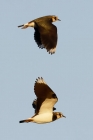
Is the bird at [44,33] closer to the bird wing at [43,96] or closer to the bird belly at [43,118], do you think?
the bird wing at [43,96]

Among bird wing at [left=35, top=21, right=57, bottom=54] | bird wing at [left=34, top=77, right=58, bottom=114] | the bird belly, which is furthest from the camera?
bird wing at [left=35, top=21, right=57, bottom=54]

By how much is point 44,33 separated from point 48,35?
5.8 inches

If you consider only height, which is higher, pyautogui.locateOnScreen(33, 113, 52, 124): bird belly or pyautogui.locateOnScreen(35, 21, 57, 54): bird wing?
pyautogui.locateOnScreen(35, 21, 57, 54): bird wing

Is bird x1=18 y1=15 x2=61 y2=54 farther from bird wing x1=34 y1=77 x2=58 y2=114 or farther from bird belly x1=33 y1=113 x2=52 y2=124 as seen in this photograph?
bird belly x1=33 y1=113 x2=52 y2=124

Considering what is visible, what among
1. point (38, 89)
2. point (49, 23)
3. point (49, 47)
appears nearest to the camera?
point (38, 89)

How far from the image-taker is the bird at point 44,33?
647 inches

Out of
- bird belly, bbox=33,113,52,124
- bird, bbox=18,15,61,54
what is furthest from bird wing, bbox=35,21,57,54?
bird belly, bbox=33,113,52,124

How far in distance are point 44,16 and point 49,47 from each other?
88.3 inches

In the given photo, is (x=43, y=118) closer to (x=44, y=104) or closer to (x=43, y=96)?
(x=44, y=104)

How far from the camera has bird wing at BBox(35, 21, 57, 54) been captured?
1639 centimetres

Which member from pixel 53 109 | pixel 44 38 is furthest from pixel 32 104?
pixel 44 38

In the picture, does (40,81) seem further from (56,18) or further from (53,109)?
(56,18)

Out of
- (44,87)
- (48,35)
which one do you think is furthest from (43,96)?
(48,35)

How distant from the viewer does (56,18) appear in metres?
18.6
